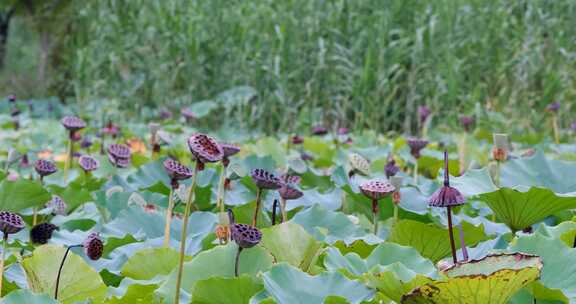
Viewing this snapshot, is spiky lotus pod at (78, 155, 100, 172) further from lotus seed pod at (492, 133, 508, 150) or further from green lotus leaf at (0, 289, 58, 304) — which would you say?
green lotus leaf at (0, 289, 58, 304)

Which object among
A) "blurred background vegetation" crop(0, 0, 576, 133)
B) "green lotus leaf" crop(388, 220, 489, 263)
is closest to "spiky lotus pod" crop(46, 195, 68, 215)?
"green lotus leaf" crop(388, 220, 489, 263)

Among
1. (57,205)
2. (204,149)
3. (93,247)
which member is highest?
(204,149)

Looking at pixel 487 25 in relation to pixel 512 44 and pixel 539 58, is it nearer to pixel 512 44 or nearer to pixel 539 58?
pixel 512 44

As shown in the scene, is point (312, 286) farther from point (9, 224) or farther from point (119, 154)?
point (119, 154)

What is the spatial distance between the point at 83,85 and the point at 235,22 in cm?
124

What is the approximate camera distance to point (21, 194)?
5.01ft

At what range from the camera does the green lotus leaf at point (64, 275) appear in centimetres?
103

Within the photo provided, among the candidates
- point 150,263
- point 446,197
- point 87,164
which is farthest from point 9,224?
point 87,164

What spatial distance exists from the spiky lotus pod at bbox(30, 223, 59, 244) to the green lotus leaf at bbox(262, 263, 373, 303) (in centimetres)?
64

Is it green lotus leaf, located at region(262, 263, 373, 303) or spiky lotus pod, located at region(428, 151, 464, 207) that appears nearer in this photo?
green lotus leaf, located at region(262, 263, 373, 303)

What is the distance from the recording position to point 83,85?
20.4 feet

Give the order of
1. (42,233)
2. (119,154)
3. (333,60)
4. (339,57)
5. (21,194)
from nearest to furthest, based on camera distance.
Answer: (42,233)
(21,194)
(119,154)
(339,57)
(333,60)

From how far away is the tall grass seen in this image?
5094 millimetres

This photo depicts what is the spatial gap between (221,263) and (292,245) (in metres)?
0.12
